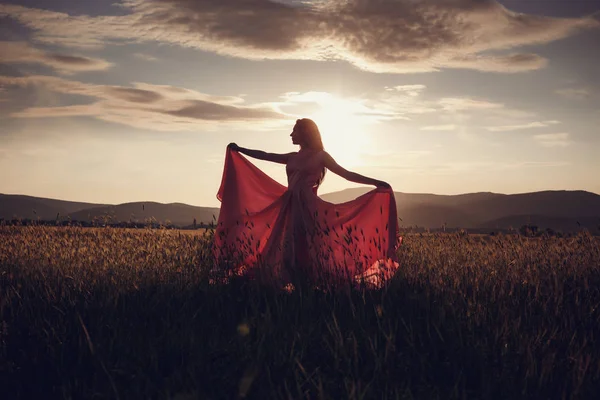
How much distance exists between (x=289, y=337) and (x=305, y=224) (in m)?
2.81

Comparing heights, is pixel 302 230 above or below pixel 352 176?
below

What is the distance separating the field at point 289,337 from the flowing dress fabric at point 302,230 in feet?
1.55

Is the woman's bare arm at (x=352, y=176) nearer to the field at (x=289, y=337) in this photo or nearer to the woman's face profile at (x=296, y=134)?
the woman's face profile at (x=296, y=134)

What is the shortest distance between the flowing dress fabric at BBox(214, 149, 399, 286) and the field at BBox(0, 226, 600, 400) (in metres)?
0.47

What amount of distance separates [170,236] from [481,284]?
5222 mm

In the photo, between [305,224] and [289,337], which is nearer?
[289,337]

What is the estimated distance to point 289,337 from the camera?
3992 mm

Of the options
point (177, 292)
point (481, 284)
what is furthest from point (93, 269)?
point (481, 284)

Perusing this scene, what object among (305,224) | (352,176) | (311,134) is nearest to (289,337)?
(305,224)

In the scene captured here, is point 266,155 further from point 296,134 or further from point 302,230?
point 302,230

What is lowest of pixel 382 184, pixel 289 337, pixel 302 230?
pixel 289 337

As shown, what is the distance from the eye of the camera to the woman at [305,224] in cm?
640

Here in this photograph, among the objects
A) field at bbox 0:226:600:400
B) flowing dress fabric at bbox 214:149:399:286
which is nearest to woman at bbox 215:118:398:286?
flowing dress fabric at bbox 214:149:399:286

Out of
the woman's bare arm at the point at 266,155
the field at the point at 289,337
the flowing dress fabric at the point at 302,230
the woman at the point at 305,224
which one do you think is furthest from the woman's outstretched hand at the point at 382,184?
the woman's bare arm at the point at 266,155
